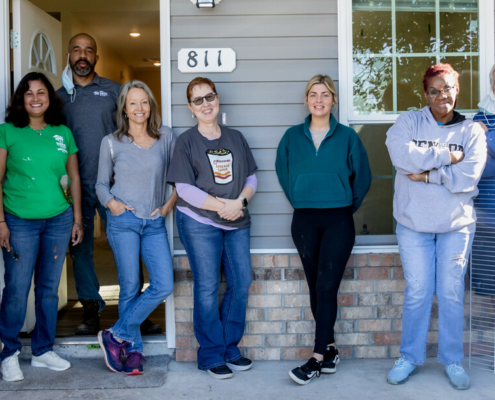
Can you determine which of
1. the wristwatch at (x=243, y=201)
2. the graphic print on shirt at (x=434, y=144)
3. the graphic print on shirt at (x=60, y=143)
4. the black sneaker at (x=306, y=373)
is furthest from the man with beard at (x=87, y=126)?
the graphic print on shirt at (x=434, y=144)

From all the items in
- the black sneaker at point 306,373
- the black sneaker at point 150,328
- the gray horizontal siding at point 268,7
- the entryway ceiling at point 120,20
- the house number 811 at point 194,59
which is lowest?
the black sneaker at point 306,373

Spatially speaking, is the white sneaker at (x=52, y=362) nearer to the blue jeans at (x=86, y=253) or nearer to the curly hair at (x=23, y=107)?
the blue jeans at (x=86, y=253)

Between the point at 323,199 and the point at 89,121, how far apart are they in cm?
153

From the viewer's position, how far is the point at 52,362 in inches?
116

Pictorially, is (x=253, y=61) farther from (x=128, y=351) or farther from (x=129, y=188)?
(x=128, y=351)

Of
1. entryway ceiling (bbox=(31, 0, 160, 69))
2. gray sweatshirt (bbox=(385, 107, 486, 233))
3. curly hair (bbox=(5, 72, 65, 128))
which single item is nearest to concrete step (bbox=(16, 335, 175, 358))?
curly hair (bbox=(5, 72, 65, 128))

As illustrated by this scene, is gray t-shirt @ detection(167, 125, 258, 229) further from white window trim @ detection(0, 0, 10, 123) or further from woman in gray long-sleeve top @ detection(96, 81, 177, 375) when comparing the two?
white window trim @ detection(0, 0, 10, 123)

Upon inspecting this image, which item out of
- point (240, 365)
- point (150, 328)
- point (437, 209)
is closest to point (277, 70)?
point (437, 209)

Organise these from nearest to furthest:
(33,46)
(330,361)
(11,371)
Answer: (11,371) → (330,361) → (33,46)

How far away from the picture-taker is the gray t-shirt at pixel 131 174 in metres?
2.85

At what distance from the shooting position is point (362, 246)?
3.15 meters

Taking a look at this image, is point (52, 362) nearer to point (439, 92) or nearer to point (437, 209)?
point (437, 209)

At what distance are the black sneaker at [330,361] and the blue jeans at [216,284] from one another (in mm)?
497

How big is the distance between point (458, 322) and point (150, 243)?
174cm
